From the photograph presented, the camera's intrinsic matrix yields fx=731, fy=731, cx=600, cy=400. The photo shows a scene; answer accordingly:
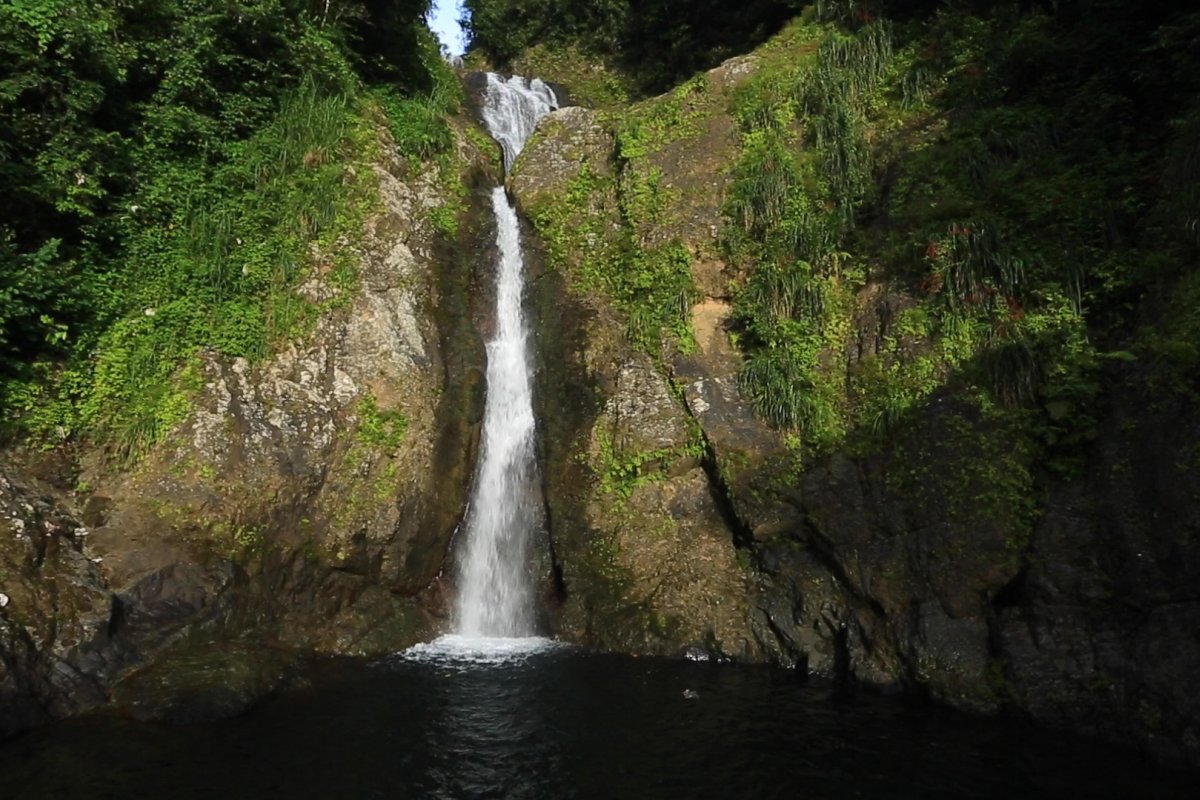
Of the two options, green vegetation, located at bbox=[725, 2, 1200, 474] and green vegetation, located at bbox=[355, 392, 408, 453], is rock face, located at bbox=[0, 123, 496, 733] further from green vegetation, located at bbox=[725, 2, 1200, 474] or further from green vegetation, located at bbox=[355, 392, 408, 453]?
green vegetation, located at bbox=[725, 2, 1200, 474]

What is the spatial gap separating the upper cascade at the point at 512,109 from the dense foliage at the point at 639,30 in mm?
5198

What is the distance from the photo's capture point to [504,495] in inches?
454

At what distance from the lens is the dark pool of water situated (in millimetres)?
6195

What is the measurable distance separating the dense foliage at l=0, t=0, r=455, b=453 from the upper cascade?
2.39m

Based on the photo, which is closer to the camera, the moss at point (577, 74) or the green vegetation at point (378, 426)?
the green vegetation at point (378, 426)

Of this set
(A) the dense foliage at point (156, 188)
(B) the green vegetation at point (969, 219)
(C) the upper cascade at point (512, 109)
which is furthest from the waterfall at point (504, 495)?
(C) the upper cascade at point (512, 109)

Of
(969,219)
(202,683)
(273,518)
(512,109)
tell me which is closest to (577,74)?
(512,109)

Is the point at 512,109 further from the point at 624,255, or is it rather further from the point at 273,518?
the point at 273,518

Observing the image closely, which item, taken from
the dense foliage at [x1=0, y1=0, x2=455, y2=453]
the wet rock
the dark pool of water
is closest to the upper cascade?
the dense foliage at [x1=0, y1=0, x2=455, y2=453]

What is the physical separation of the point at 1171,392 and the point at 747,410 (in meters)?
4.91

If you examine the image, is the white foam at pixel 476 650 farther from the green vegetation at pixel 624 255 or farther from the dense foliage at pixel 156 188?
the green vegetation at pixel 624 255

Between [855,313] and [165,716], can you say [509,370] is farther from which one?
[165,716]

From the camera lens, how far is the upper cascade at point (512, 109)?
1655cm

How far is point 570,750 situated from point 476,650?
3223 mm
